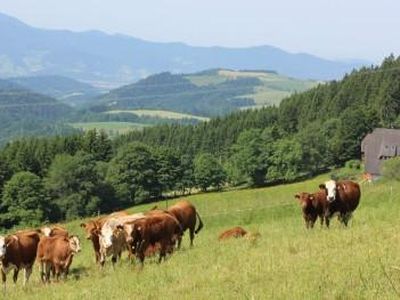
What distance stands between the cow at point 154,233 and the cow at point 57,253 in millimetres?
1722

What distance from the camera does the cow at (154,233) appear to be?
62.5 ft

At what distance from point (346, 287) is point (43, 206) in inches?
3540

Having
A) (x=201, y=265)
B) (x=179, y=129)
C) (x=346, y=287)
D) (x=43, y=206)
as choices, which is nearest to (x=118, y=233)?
(x=201, y=265)

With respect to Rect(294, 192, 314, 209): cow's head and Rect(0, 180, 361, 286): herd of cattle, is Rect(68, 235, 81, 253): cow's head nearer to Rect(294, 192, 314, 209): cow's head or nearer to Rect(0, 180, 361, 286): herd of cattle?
Rect(0, 180, 361, 286): herd of cattle

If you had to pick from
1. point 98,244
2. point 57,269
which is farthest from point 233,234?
point 57,269

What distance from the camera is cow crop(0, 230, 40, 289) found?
18.7m

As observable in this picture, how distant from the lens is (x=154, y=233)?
771 inches

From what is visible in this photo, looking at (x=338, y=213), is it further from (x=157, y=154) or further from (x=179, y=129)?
(x=179, y=129)

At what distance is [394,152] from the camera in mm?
109062

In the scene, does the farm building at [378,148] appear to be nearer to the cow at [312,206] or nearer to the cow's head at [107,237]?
the cow at [312,206]

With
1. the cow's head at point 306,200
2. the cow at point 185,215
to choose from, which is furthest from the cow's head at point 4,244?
the cow's head at point 306,200

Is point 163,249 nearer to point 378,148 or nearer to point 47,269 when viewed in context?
point 47,269

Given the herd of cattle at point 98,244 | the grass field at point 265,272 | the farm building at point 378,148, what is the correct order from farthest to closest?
the farm building at point 378,148 < the herd of cattle at point 98,244 < the grass field at point 265,272

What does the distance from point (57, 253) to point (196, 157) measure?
108880 mm
